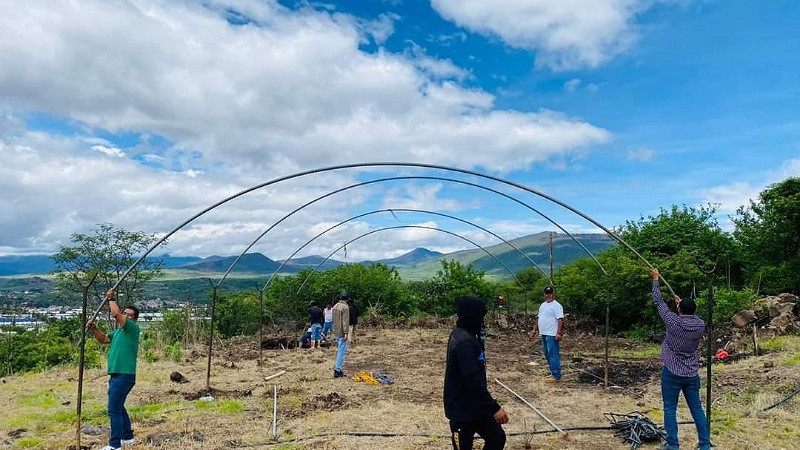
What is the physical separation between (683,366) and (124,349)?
19.9 ft

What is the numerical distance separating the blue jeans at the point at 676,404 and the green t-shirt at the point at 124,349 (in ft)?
19.1

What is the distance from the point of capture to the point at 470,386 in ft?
13.6

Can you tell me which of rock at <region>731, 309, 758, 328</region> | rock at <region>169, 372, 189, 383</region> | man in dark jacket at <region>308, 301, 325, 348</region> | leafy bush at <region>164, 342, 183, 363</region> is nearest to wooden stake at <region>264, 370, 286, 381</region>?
rock at <region>169, 372, 189, 383</region>

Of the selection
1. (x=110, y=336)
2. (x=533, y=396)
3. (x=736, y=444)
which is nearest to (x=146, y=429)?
(x=110, y=336)

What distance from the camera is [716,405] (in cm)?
777

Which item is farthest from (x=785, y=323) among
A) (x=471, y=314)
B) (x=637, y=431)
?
(x=471, y=314)

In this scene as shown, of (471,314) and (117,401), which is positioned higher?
(471,314)

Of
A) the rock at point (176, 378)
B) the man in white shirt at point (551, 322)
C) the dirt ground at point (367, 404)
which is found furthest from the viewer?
the rock at point (176, 378)

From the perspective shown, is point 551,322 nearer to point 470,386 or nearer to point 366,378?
point 366,378

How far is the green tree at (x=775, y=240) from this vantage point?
59.8 ft

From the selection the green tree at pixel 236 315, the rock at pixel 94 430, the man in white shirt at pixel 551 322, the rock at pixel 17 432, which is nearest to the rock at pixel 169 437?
the rock at pixel 94 430

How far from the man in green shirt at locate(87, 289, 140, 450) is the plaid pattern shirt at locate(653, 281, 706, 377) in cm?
580

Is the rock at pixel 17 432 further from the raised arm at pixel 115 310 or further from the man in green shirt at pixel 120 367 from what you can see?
the raised arm at pixel 115 310

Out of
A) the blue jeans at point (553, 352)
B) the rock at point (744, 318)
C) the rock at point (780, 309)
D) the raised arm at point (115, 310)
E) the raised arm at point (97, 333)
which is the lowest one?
the blue jeans at point (553, 352)
